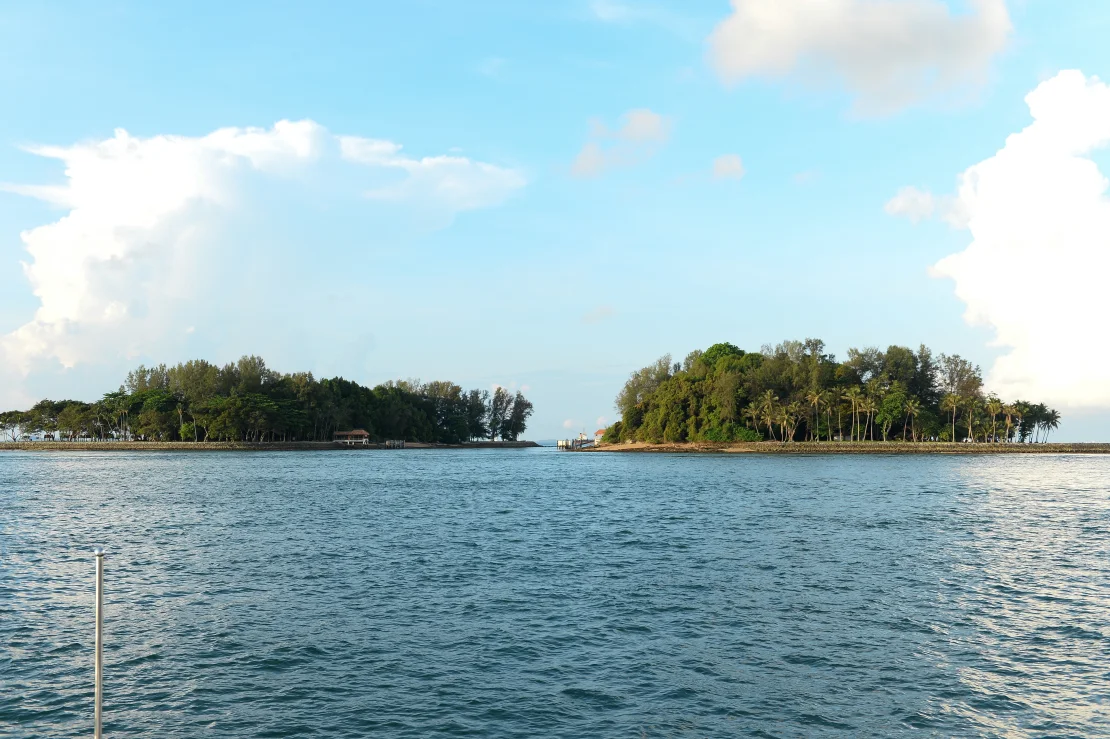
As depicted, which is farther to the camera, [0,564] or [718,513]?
Result: [718,513]

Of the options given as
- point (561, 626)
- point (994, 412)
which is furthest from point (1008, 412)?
point (561, 626)

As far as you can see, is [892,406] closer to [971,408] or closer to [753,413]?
[971,408]

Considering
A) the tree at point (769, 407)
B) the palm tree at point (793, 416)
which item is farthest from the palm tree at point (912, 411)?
the tree at point (769, 407)

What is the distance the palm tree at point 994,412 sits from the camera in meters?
179

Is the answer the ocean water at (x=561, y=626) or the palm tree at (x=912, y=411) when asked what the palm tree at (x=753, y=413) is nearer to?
the palm tree at (x=912, y=411)

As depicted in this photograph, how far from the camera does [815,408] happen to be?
7062 inches

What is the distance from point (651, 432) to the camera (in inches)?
7835

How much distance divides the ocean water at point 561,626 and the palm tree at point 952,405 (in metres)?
141

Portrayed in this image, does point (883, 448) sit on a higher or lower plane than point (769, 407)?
lower

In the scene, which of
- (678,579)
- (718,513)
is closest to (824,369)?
(718,513)

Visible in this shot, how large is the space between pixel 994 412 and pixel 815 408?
41.8 meters

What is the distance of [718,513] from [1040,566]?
22.6 meters

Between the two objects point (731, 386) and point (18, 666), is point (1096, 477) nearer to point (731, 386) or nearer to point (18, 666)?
point (731, 386)

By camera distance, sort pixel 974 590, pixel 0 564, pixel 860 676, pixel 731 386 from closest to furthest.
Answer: pixel 860 676 < pixel 974 590 < pixel 0 564 < pixel 731 386
